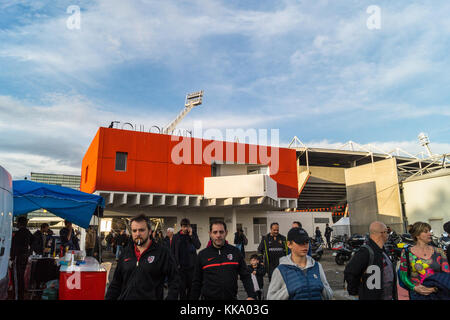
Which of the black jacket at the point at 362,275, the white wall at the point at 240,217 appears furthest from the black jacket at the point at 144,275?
the white wall at the point at 240,217

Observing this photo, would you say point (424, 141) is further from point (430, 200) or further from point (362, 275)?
point (362, 275)

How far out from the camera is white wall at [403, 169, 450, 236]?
79.4ft

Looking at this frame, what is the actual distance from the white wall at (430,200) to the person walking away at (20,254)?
87.5ft

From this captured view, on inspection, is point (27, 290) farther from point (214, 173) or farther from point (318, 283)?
point (214, 173)

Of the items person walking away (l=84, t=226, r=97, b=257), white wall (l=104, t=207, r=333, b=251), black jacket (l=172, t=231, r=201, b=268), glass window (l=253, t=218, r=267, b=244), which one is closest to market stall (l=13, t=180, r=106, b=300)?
black jacket (l=172, t=231, r=201, b=268)

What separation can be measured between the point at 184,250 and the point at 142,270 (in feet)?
11.6

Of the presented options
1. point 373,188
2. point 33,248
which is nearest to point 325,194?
point 373,188

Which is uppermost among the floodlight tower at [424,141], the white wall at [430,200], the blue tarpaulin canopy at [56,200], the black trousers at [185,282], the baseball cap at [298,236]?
the floodlight tower at [424,141]

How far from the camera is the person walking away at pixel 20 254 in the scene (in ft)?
23.4

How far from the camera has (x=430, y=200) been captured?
25.2 meters

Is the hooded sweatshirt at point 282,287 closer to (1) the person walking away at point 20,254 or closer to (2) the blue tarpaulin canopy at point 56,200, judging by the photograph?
(1) the person walking away at point 20,254

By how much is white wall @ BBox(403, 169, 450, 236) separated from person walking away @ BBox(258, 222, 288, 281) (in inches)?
888

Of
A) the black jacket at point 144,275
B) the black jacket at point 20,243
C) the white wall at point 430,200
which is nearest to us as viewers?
the black jacket at point 144,275
